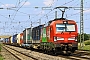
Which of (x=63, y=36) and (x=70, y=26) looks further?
(x=70, y=26)

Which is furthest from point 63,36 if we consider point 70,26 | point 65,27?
point 70,26

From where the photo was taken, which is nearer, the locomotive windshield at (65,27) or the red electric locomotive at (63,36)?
the red electric locomotive at (63,36)

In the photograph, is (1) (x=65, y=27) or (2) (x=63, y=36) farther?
(1) (x=65, y=27)

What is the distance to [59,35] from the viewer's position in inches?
956

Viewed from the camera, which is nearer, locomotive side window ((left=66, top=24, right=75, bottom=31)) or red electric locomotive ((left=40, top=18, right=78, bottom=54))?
red electric locomotive ((left=40, top=18, right=78, bottom=54))

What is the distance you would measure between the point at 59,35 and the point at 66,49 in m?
1.43

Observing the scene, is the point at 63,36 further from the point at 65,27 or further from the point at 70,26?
the point at 70,26

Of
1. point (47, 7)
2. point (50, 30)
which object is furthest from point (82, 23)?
point (50, 30)

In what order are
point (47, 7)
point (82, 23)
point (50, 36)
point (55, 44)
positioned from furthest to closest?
A: point (82, 23) → point (47, 7) → point (50, 36) → point (55, 44)

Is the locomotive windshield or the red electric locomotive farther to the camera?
the locomotive windshield

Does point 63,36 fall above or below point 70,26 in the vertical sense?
below

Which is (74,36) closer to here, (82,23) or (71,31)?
(71,31)

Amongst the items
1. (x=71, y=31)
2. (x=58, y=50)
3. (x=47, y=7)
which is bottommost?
(x=58, y=50)

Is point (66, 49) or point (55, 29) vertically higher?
point (55, 29)
